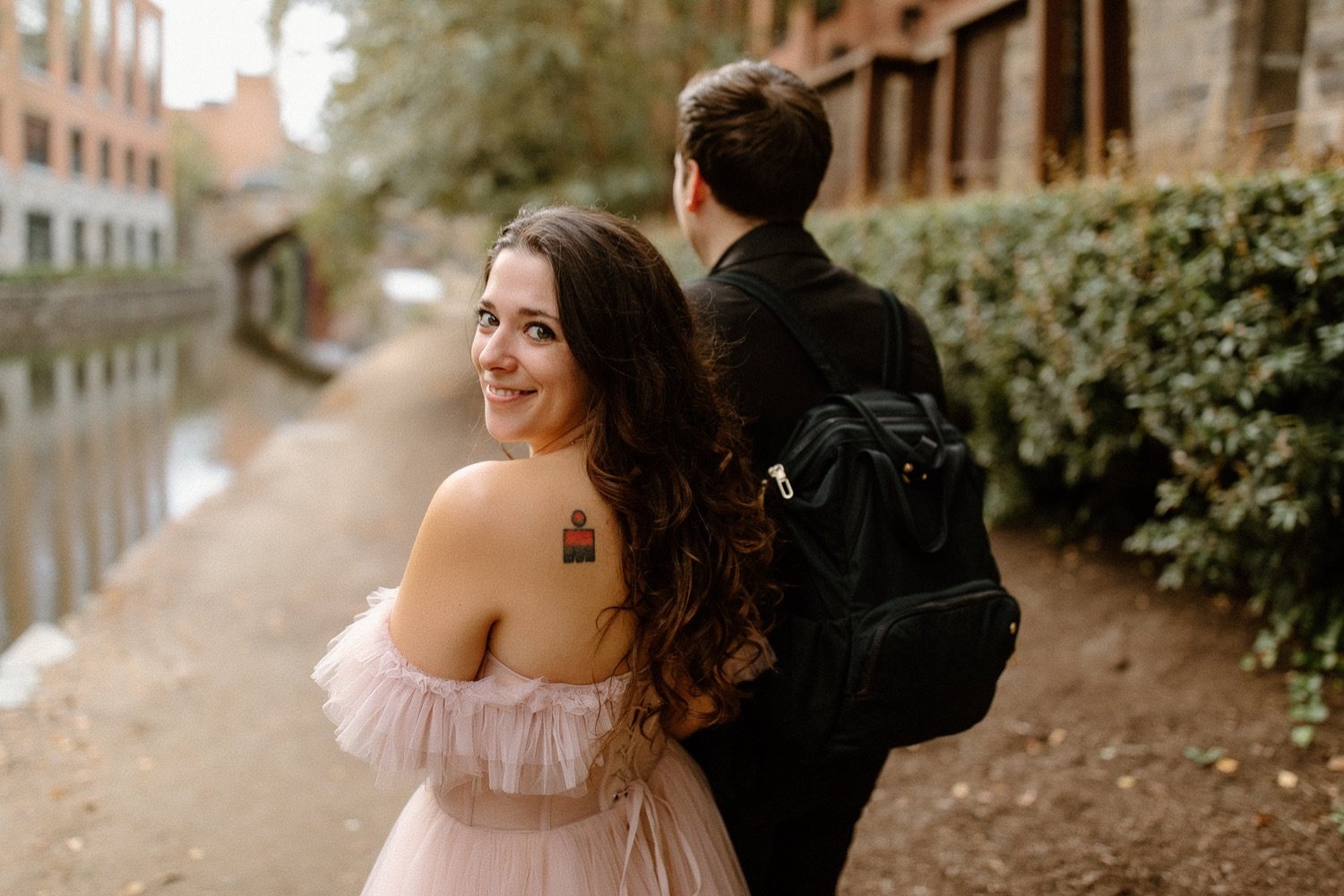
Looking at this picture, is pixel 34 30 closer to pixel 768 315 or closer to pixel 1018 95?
pixel 1018 95

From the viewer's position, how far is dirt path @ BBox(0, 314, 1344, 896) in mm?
3016

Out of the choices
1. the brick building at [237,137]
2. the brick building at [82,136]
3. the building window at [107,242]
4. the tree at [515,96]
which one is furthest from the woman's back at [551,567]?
the brick building at [237,137]

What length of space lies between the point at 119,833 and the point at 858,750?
3.28 m

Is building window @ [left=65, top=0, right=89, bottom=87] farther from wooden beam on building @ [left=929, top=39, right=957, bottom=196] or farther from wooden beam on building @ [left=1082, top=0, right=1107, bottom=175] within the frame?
wooden beam on building @ [left=1082, top=0, right=1107, bottom=175]

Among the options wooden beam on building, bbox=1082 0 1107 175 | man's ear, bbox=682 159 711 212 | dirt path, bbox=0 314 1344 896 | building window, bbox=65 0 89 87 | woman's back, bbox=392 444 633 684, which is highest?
building window, bbox=65 0 89 87

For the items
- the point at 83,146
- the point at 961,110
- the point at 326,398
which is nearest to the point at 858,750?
the point at 961,110

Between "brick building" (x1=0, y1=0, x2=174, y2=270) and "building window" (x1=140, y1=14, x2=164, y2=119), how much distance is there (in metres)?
0.04

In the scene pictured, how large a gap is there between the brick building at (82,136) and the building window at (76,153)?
0.16ft

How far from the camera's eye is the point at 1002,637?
5.60 ft

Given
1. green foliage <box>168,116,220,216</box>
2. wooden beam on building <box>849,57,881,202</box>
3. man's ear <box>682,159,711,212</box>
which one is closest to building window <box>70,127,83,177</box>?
green foliage <box>168,116,220,216</box>

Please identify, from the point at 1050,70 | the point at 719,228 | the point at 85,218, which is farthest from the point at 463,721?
the point at 85,218

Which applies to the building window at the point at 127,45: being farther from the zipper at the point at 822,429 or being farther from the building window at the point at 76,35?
the zipper at the point at 822,429

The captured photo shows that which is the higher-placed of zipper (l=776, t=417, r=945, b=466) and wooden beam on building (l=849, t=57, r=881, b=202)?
wooden beam on building (l=849, t=57, r=881, b=202)

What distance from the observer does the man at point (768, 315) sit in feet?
5.92
